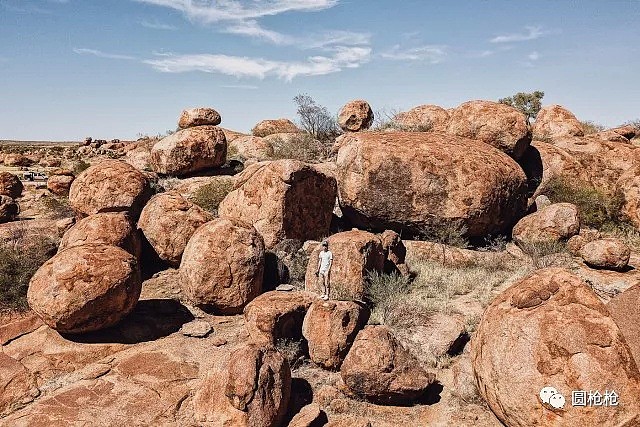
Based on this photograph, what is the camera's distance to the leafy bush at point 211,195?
14.5m

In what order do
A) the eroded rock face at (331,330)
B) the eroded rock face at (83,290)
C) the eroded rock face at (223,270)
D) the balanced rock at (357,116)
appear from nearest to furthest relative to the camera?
the eroded rock face at (331,330) < the eroded rock face at (83,290) < the eroded rock face at (223,270) < the balanced rock at (357,116)

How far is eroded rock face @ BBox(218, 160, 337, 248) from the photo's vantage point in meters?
11.0

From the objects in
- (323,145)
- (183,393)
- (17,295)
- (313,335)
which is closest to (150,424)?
(183,393)

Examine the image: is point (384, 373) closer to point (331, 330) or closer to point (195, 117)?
point (331, 330)

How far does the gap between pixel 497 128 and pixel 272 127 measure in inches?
691

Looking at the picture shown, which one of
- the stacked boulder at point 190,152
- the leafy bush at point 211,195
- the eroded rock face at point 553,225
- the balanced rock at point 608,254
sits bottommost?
the balanced rock at point 608,254

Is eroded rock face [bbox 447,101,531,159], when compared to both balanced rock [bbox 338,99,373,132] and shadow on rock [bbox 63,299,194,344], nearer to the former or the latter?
balanced rock [bbox 338,99,373,132]

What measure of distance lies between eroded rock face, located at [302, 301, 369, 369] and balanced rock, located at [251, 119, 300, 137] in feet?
70.0

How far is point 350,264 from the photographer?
29.0 ft

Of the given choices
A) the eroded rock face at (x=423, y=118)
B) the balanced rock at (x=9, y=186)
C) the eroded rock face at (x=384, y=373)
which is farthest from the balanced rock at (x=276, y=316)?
the balanced rock at (x=9, y=186)

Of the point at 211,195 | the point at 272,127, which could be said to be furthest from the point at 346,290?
the point at 272,127

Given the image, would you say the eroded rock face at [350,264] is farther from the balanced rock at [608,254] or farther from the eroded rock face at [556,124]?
the eroded rock face at [556,124]

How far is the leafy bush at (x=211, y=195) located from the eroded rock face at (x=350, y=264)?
20.2ft

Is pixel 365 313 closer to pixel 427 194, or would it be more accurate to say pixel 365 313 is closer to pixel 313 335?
pixel 313 335
